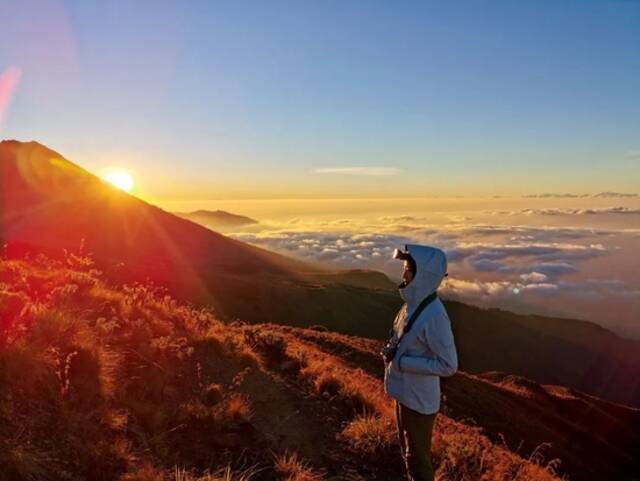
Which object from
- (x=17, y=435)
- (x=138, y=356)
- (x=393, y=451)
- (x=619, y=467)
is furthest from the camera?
(x=619, y=467)

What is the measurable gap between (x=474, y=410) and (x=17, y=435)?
19643 millimetres

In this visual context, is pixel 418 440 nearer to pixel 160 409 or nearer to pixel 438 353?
pixel 438 353

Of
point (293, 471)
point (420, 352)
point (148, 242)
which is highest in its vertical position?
point (420, 352)

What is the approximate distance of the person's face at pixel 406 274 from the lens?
5035 millimetres

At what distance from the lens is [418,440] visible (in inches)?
200

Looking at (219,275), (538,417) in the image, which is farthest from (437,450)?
(219,275)

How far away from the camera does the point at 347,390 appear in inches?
376

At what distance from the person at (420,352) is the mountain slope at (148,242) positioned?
155 feet

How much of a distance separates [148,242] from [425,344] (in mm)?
86441

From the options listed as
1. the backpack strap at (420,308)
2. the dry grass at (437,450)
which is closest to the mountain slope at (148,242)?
the dry grass at (437,450)

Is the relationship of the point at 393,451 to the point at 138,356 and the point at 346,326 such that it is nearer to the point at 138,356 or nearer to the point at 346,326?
the point at 138,356

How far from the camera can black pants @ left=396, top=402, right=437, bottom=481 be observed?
506cm

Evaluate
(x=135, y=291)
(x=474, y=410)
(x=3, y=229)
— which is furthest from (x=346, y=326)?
(x=135, y=291)

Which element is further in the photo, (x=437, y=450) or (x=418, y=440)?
(x=437, y=450)
